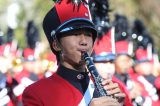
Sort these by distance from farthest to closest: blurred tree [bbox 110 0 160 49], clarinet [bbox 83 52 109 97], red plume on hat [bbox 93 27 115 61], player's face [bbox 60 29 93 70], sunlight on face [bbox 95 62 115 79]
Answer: blurred tree [bbox 110 0 160 49] < red plume on hat [bbox 93 27 115 61] < sunlight on face [bbox 95 62 115 79] < player's face [bbox 60 29 93 70] < clarinet [bbox 83 52 109 97]

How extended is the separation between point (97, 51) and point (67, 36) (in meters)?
3.38

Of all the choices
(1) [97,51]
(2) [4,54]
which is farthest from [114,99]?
(2) [4,54]

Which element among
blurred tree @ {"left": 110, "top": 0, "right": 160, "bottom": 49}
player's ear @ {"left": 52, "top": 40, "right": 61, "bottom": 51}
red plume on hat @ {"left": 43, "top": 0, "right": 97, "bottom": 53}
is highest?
red plume on hat @ {"left": 43, "top": 0, "right": 97, "bottom": 53}

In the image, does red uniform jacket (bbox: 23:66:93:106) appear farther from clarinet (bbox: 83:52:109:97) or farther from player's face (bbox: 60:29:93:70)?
clarinet (bbox: 83:52:109:97)

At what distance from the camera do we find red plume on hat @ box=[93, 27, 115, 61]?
28.0ft

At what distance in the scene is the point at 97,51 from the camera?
8.62 meters

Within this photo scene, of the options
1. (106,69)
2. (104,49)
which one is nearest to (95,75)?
(106,69)

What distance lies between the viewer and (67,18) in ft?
17.6

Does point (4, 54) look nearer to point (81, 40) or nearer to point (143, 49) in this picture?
point (143, 49)

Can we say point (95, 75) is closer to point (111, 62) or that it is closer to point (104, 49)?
point (111, 62)

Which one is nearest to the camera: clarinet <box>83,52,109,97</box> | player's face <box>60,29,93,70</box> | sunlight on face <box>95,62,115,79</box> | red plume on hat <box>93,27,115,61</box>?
clarinet <box>83,52,109,97</box>

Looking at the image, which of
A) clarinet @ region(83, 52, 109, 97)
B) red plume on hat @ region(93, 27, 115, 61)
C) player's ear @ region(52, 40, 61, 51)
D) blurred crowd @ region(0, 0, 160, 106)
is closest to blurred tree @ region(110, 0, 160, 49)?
blurred crowd @ region(0, 0, 160, 106)

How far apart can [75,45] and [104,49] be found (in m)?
3.51

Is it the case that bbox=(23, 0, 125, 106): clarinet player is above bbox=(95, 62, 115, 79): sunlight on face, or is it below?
above
